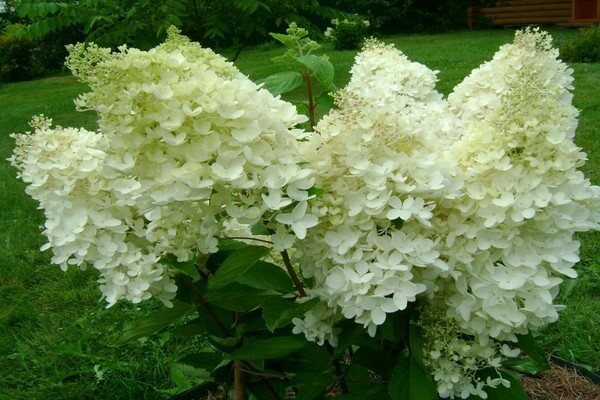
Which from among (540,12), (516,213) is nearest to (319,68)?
(516,213)

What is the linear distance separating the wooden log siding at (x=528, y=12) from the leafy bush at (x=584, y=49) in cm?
701

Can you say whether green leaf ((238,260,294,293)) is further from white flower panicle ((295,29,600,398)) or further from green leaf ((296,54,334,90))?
green leaf ((296,54,334,90))

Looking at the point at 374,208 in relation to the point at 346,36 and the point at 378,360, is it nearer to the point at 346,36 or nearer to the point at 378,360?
the point at 378,360

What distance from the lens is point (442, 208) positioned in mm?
1238

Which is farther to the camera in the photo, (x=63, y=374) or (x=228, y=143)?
(x=63, y=374)

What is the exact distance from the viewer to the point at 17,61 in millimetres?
16562

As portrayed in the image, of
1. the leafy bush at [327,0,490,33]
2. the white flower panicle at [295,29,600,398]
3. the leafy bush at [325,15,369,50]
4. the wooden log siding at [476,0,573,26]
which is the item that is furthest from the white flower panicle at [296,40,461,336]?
the wooden log siding at [476,0,573,26]

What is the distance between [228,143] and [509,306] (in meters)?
0.55

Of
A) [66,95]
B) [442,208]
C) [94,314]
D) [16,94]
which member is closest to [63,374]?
[94,314]

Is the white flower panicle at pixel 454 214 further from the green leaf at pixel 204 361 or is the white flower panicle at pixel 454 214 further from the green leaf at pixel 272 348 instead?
the green leaf at pixel 204 361

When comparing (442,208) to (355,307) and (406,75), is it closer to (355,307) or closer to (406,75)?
(355,307)

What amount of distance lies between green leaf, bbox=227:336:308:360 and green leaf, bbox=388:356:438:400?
197 mm

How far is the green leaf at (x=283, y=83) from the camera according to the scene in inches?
59.8

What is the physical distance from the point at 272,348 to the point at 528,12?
708 inches
